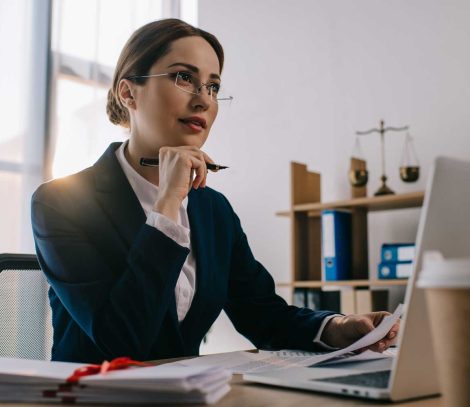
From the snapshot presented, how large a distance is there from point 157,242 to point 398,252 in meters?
1.97

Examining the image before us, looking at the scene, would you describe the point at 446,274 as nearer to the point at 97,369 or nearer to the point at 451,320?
the point at 451,320

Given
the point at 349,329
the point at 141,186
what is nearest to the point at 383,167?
the point at 141,186

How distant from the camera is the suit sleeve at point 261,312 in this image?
131 centimetres

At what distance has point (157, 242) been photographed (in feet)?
3.50

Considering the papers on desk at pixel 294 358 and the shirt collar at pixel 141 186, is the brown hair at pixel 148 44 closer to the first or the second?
the shirt collar at pixel 141 186

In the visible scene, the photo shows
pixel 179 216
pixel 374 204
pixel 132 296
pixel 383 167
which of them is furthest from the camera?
pixel 383 167

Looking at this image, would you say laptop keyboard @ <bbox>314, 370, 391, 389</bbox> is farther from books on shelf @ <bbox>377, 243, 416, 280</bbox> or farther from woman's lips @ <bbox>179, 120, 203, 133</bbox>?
books on shelf @ <bbox>377, 243, 416, 280</bbox>

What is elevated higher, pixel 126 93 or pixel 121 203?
pixel 126 93

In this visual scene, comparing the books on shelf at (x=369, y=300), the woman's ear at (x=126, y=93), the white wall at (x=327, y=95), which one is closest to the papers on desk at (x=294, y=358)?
the woman's ear at (x=126, y=93)

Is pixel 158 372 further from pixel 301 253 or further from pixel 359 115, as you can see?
pixel 359 115

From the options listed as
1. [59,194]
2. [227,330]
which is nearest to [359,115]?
[227,330]

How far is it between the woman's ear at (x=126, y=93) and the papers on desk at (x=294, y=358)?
2.49 ft

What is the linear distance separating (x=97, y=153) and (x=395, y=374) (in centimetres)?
322

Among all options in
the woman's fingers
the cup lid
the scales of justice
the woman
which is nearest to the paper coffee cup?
the cup lid
